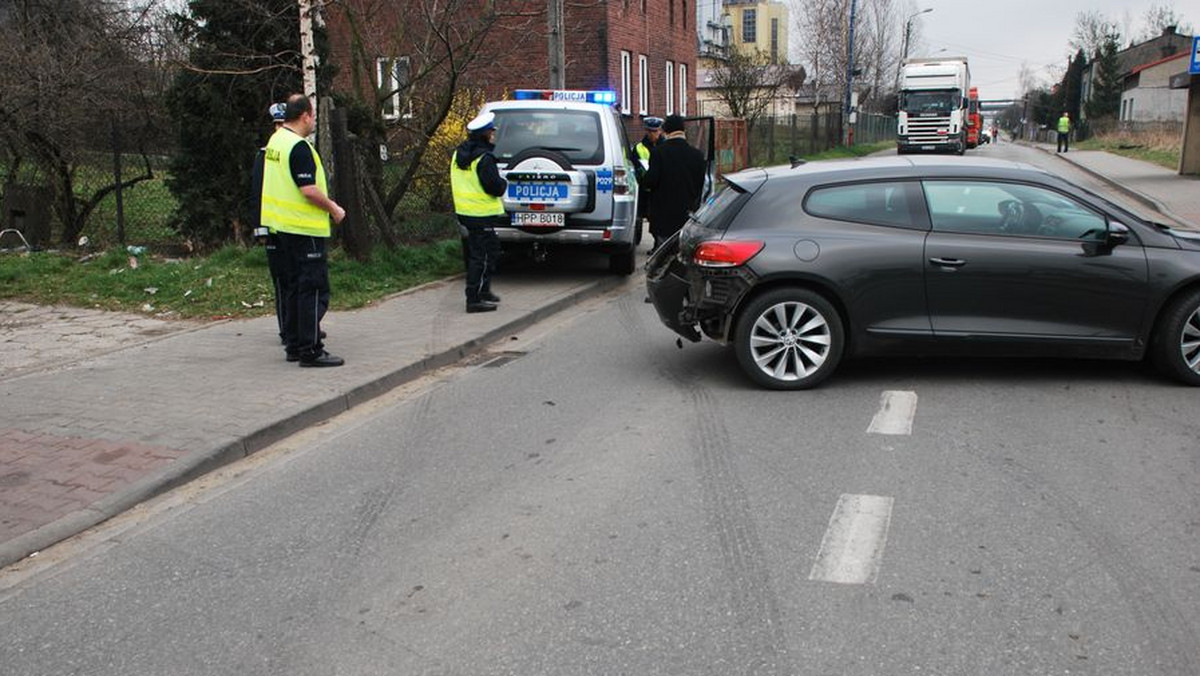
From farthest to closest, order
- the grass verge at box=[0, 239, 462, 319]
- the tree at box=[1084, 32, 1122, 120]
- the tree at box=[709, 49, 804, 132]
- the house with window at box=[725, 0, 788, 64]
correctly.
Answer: the house with window at box=[725, 0, 788, 64] → the tree at box=[1084, 32, 1122, 120] → the tree at box=[709, 49, 804, 132] → the grass verge at box=[0, 239, 462, 319]

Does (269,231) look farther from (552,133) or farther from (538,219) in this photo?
(552,133)

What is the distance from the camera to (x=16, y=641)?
11.6 feet

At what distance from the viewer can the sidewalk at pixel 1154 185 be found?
17.7 m

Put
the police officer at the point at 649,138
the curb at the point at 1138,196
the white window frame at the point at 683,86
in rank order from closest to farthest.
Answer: the police officer at the point at 649,138
the curb at the point at 1138,196
the white window frame at the point at 683,86

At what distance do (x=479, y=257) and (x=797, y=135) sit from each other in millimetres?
34882

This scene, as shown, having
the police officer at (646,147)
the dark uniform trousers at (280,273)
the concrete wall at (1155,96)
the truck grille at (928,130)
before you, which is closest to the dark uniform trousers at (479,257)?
the dark uniform trousers at (280,273)

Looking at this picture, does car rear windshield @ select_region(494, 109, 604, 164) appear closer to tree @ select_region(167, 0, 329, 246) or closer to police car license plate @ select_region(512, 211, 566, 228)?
police car license plate @ select_region(512, 211, 566, 228)

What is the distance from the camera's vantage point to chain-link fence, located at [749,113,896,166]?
3503 centimetres

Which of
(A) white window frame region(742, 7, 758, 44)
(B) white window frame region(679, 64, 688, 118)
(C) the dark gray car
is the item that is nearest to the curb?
(C) the dark gray car

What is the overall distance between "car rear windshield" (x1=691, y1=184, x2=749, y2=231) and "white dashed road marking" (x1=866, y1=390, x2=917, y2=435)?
1.62 metres

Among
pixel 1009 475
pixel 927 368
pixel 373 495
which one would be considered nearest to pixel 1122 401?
pixel 927 368

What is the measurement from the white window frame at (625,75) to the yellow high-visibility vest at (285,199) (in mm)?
23798

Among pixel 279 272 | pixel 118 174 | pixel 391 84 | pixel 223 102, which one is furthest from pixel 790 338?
pixel 391 84

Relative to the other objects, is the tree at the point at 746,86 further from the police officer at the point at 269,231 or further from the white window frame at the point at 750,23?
the white window frame at the point at 750,23
